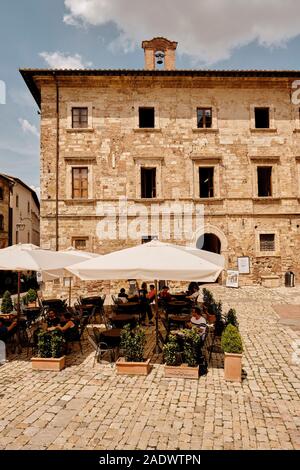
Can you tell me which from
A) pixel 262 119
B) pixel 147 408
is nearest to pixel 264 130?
pixel 262 119

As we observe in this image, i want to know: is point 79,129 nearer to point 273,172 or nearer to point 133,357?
point 273,172

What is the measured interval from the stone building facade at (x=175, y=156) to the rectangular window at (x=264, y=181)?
41 cm

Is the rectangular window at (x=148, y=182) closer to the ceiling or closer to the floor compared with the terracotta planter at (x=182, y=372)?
closer to the ceiling

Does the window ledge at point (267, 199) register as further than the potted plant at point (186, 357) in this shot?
Yes

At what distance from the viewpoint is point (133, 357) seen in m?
6.81

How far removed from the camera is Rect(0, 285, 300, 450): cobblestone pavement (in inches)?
173

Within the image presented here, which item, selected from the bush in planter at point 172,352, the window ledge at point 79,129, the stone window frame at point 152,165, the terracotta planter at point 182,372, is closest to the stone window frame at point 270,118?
the stone window frame at point 152,165

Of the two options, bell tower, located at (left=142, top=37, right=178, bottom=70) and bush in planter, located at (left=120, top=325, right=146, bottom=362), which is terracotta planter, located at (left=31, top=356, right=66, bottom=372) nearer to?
bush in planter, located at (left=120, top=325, right=146, bottom=362)

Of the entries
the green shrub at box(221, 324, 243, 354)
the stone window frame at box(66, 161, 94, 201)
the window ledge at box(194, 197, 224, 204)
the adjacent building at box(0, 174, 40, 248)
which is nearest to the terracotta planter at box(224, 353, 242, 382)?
the green shrub at box(221, 324, 243, 354)

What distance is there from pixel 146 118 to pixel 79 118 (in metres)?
3.87

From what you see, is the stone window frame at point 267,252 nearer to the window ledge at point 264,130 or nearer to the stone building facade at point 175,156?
the stone building facade at point 175,156

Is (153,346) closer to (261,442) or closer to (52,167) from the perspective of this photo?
(261,442)

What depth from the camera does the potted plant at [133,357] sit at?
6.66 m

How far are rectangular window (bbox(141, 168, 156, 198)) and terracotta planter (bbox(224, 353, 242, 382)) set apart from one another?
13509 millimetres
